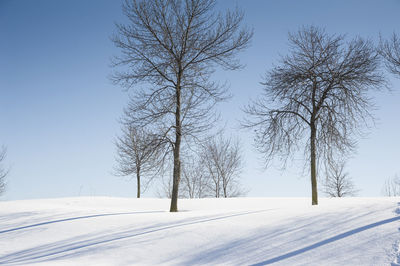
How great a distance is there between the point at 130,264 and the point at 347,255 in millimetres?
4220

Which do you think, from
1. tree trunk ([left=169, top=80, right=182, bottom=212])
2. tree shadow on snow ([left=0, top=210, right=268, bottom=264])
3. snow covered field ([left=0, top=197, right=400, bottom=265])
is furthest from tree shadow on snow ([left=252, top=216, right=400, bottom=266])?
tree trunk ([left=169, top=80, right=182, bottom=212])

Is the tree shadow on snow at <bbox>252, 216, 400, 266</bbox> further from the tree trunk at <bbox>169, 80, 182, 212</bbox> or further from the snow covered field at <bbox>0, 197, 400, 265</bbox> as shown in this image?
the tree trunk at <bbox>169, 80, 182, 212</bbox>

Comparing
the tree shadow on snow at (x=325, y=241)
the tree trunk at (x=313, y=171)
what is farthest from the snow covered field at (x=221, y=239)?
the tree trunk at (x=313, y=171)

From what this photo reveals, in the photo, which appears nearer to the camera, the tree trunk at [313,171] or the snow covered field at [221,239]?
the snow covered field at [221,239]

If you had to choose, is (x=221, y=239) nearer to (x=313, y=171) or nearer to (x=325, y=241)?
(x=325, y=241)

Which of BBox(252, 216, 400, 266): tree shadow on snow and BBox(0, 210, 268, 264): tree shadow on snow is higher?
BBox(252, 216, 400, 266): tree shadow on snow

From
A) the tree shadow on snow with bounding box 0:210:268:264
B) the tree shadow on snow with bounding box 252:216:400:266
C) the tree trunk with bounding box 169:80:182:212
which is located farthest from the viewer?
the tree trunk with bounding box 169:80:182:212

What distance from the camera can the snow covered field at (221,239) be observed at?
19.6 ft

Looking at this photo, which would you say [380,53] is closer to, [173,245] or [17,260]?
[173,245]

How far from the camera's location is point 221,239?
7426mm

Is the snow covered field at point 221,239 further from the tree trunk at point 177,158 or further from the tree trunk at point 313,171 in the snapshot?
the tree trunk at point 313,171

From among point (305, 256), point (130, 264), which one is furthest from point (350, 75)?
point (130, 264)

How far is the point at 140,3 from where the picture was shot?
13609 millimetres

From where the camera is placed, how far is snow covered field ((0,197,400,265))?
598 cm
